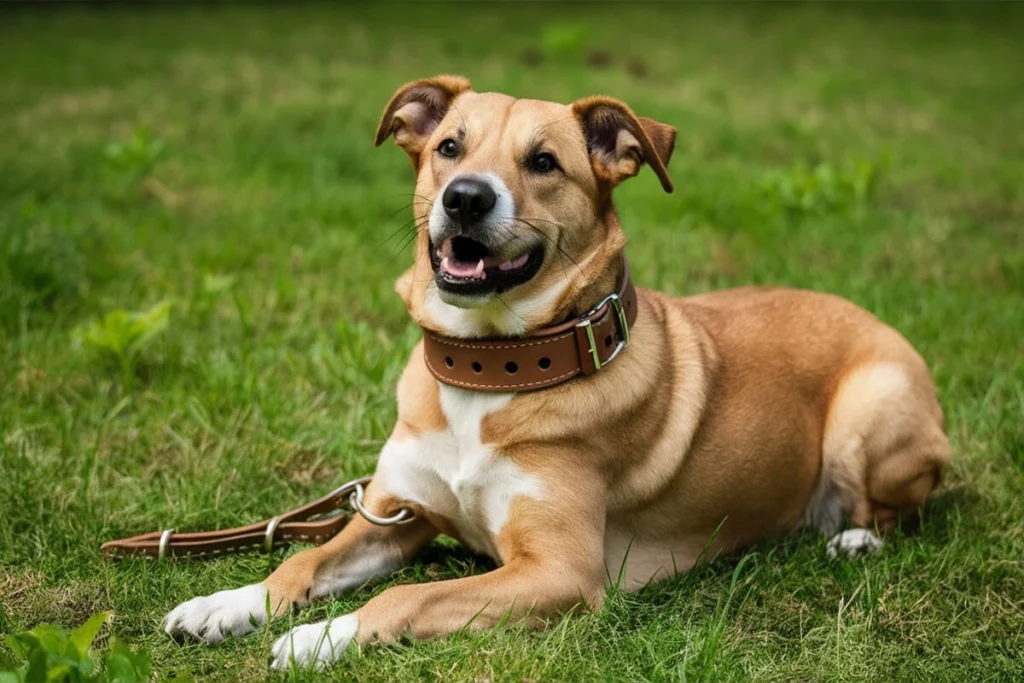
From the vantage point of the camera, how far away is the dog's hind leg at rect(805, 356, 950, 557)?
4.43 metres

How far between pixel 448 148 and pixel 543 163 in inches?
13.5

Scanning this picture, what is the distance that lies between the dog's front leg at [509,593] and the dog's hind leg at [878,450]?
126cm

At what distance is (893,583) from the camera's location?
4027 mm

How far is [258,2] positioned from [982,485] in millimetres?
14929

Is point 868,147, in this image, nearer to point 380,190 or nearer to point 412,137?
point 380,190

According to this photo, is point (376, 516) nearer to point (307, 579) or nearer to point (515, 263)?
point (307, 579)

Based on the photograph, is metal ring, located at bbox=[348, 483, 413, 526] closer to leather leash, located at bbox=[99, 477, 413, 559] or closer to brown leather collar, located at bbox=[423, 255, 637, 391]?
leather leash, located at bbox=[99, 477, 413, 559]

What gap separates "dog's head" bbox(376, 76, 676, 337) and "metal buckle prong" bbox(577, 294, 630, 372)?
0.07 metres

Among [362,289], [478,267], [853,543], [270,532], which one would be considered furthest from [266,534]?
[362,289]

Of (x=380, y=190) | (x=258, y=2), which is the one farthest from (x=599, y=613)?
(x=258, y=2)

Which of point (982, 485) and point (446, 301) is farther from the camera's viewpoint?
point (982, 485)

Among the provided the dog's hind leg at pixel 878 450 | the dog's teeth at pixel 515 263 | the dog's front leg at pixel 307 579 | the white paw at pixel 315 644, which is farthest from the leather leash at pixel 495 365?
the dog's hind leg at pixel 878 450

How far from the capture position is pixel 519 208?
3.67 meters

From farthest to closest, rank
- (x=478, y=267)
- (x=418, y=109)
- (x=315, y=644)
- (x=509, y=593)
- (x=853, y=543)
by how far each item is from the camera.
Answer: (x=853, y=543)
(x=418, y=109)
(x=478, y=267)
(x=509, y=593)
(x=315, y=644)
